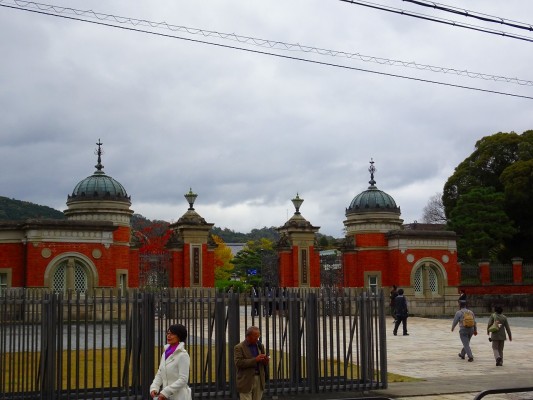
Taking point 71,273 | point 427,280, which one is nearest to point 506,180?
point 427,280

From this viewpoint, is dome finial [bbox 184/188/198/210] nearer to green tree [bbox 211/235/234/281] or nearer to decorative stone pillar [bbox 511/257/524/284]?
decorative stone pillar [bbox 511/257/524/284]

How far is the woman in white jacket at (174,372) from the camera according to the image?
754 centimetres

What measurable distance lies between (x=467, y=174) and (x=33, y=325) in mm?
42549

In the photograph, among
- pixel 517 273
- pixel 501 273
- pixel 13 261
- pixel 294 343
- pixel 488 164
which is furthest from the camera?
pixel 488 164

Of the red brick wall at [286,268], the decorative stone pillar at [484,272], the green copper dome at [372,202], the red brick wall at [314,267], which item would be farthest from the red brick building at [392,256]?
the red brick wall at [286,268]

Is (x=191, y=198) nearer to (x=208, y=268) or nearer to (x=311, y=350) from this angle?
(x=208, y=268)

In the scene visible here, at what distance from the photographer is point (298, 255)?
33156 mm

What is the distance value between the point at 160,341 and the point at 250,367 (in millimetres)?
2286

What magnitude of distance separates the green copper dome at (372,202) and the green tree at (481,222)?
7831 millimetres

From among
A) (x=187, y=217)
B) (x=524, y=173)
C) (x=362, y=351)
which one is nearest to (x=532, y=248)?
(x=524, y=173)

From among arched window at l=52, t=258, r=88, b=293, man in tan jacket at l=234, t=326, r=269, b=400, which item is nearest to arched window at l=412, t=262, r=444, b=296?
arched window at l=52, t=258, r=88, b=293

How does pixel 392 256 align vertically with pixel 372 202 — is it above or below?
below

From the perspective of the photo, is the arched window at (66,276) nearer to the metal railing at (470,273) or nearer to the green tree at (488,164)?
the metal railing at (470,273)

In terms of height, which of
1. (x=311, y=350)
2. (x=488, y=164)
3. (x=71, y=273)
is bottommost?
(x=311, y=350)
